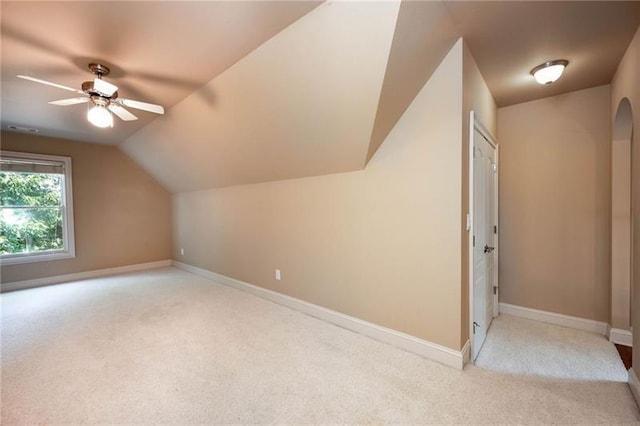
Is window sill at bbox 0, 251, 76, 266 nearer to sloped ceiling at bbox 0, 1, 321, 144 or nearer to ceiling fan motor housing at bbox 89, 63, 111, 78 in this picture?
sloped ceiling at bbox 0, 1, 321, 144

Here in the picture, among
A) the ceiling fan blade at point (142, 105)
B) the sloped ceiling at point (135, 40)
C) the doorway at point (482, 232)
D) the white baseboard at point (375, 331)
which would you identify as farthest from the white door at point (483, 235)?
the ceiling fan blade at point (142, 105)

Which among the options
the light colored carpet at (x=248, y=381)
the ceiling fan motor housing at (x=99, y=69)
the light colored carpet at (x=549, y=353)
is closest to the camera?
the light colored carpet at (x=248, y=381)

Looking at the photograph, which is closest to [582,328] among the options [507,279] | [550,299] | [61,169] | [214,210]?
[550,299]

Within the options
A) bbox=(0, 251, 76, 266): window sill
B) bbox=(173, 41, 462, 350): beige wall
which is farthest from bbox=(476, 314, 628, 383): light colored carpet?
bbox=(0, 251, 76, 266): window sill

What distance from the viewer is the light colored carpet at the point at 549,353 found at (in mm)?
2098

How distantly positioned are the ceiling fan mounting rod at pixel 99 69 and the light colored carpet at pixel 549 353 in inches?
157

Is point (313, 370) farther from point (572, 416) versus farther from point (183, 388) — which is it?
point (572, 416)

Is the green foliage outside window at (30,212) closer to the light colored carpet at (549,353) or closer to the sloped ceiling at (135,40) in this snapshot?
the sloped ceiling at (135,40)

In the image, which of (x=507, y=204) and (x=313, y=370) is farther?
(x=507, y=204)

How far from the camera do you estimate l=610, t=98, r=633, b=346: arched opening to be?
8.13 ft

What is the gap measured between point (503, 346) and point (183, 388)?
2.69 m

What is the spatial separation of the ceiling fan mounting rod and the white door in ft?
10.6

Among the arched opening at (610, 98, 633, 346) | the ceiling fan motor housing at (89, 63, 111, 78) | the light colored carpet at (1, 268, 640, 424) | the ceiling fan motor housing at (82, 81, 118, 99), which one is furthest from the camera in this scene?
the arched opening at (610, 98, 633, 346)

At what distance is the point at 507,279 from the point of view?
326cm
